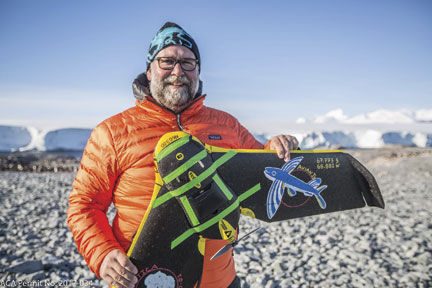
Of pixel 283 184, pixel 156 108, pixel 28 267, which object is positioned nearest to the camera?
pixel 156 108

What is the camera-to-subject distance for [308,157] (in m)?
3.45

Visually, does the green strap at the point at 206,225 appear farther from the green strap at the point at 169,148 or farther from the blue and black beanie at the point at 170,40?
the blue and black beanie at the point at 170,40

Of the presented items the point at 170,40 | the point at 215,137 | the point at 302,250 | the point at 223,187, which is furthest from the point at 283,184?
the point at 302,250

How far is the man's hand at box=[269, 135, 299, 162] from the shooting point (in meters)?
2.96

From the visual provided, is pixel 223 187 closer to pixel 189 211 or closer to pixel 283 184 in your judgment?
Result: pixel 189 211

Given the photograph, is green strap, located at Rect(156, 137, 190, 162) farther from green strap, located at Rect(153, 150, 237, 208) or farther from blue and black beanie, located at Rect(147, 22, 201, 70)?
blue and black beanie, located at Rect(147, 22, 201, 70)

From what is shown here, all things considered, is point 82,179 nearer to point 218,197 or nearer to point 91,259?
point 91,259

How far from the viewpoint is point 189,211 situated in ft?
7.47

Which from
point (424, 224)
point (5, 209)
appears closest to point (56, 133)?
point (5, 209)

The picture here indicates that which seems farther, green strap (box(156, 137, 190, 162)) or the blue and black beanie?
the blue and black beanie

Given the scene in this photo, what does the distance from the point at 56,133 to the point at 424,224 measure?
149573 millimetres

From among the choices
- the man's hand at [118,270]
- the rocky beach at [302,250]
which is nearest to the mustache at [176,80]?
the man's hand at [118,270]

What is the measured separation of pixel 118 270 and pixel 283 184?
71.5 inches

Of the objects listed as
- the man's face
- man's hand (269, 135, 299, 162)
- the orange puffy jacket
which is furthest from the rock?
man's hand (269, 135, 299, 162)
